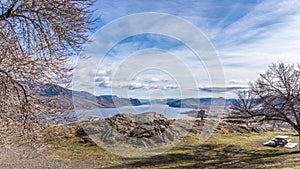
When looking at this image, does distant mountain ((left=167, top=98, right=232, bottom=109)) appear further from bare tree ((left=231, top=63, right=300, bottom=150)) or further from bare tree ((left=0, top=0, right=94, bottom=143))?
bare tree ((left=0, top=0, right=94, bottom=143))

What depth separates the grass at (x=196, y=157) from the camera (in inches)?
418

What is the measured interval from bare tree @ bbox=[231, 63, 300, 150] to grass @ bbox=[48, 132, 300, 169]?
6.15 feet

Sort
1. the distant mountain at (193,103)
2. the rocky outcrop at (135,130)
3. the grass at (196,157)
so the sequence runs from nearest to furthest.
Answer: the grass at (196,157)
the rocky outcrop at (135,130)
the distant mountain at (193,103)

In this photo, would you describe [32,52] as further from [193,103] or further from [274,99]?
[193,103]

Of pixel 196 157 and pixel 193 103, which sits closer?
pixel 196 157

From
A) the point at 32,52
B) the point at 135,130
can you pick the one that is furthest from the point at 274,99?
the point at 32,52

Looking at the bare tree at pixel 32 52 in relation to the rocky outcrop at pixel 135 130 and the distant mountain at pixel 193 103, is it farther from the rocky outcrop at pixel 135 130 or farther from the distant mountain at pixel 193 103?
the distant mountain at pixel 193 103

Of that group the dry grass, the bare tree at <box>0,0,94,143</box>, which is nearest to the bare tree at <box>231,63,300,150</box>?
the dry grass

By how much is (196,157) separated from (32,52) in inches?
379

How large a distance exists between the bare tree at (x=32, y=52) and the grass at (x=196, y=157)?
3995 millimetres

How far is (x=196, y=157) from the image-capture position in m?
12.5

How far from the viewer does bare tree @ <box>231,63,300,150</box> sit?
43.9 feet

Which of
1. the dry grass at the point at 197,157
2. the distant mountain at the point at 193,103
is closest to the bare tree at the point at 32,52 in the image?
the dry grass at the point at 197,157

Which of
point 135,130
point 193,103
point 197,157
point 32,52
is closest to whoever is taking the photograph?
point 32,52
